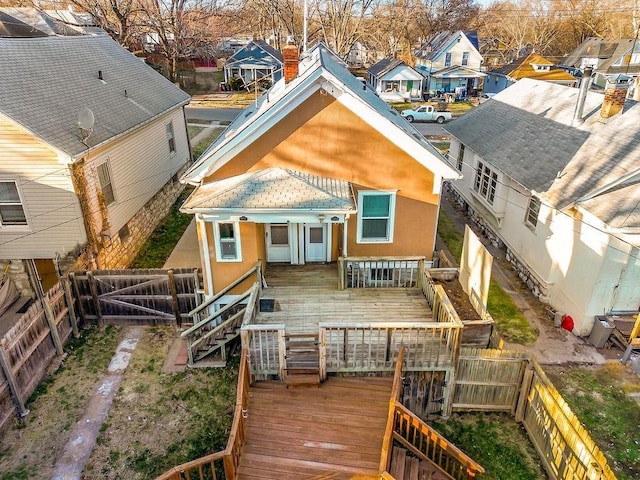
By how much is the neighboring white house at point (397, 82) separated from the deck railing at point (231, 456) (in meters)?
41.6

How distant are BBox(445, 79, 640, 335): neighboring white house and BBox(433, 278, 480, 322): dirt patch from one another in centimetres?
336

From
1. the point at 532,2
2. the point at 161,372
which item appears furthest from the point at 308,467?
the point at 532,2

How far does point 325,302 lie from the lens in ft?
36.6

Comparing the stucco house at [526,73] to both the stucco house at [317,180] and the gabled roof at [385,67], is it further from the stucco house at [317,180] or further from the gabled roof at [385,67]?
the stucco house at [317,180]

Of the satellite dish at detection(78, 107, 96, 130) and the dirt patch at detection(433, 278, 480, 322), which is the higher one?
the satellite dish at detection(78, 107, 96, 130)

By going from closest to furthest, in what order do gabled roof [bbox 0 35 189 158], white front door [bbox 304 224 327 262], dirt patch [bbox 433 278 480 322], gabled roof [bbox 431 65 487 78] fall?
dirt patch [bbox 433 278 480 322] < white front door [bbox 304 224 327 262] < gabled roof [bbox 0 35 189 158] < gabled roof [bbox 431 65 487 78]

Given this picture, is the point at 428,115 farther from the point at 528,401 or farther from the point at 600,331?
the point at 528,401

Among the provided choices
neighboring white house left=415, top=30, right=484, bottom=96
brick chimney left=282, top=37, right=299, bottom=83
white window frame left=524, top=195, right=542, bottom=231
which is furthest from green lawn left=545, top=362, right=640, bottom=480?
neighboring white house left=415, top=30, right=484, bottom=96

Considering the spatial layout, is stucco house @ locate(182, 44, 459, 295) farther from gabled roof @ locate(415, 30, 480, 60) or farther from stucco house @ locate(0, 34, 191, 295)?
gabled roof @ locate(415, 30, 480, 60)

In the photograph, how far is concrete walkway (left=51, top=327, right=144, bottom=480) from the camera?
8.28 metres

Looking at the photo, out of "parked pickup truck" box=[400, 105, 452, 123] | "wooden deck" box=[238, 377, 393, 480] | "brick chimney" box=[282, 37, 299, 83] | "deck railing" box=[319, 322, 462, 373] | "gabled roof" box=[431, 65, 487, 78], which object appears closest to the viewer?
"wooden deck" box=[238, 377, 393, 480]

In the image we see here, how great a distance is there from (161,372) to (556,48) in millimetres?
83136

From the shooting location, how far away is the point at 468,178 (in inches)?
787

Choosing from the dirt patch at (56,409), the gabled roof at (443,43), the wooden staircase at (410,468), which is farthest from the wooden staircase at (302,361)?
the gabled roof at (443,43)
